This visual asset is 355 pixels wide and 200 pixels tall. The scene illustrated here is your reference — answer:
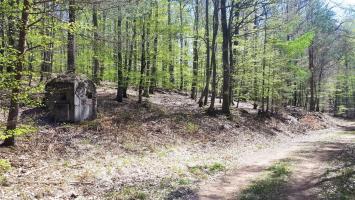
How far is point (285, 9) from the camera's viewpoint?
40.9 metres

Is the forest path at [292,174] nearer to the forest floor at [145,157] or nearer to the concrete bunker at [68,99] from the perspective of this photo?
the forest floor at [145,157]

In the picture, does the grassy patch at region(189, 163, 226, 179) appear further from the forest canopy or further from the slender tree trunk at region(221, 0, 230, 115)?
the slender tree trunk at region(221, 0, 230, 115)

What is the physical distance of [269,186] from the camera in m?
A: 11.9

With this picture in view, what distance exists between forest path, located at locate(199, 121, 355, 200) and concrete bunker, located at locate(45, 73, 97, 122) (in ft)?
22.7

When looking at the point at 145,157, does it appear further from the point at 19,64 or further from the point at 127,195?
the point at 19,64

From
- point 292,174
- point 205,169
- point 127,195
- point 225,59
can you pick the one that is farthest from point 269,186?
point 225,59

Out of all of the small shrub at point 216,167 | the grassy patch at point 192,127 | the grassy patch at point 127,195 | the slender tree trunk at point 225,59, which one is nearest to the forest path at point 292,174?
the small shrub at point 216,167

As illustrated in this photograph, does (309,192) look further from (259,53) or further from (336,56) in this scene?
(336,56)

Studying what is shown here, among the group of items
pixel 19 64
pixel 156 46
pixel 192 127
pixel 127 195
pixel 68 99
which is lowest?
pixel 127 195

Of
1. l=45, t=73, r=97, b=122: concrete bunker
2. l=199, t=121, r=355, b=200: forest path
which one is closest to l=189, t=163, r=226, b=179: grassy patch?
l=199, t=121, r=355, b=200: forest path

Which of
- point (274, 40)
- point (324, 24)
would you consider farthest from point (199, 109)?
point (324, 24)

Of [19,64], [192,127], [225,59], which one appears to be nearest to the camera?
[19,64]

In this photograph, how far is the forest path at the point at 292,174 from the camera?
11219mm

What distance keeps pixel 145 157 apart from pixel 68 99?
4175 mm
